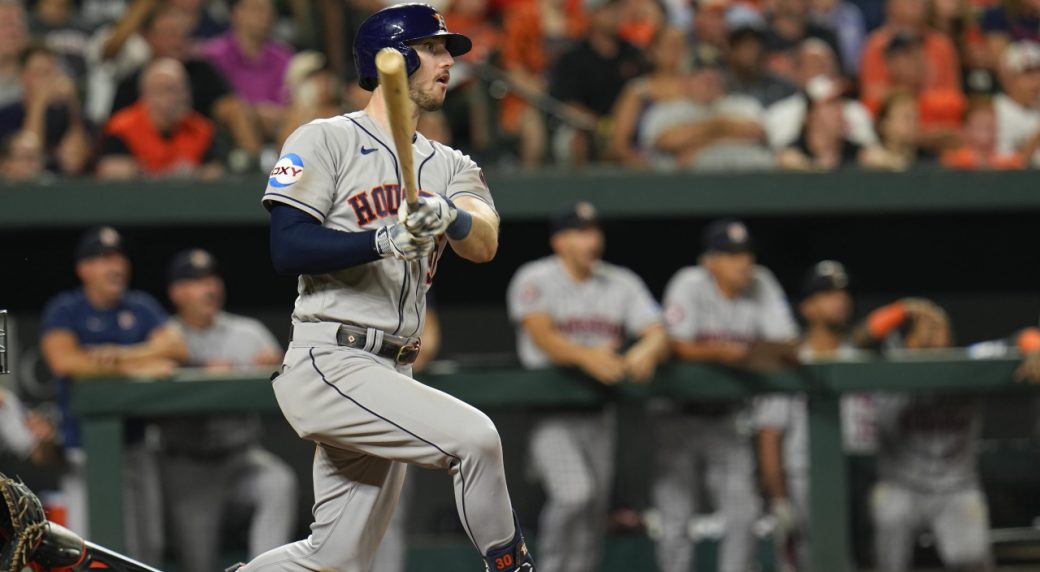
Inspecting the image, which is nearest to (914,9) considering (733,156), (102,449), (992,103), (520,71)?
(992,103)

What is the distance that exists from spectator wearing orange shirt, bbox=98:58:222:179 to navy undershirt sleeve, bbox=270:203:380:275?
13.3 feet

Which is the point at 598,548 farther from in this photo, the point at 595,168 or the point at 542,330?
the point at 595,168

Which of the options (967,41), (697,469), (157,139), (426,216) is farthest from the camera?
(967,41)

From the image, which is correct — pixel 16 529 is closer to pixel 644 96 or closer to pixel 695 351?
pixel 695 351

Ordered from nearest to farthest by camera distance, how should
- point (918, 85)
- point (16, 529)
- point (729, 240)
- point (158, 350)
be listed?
point (16, 529)
point (158, 350)
point (729, 240)
point (918, 85)

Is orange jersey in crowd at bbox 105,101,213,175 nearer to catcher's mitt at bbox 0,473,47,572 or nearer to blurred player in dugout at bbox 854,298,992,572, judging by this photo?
blurred player in dugout at bbox 854,298,992,572

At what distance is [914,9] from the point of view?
9266 millimetres

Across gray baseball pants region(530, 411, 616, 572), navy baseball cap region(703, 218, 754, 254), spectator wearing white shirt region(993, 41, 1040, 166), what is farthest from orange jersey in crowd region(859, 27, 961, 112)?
gray baseball pants region(530, 411, 616, 572)

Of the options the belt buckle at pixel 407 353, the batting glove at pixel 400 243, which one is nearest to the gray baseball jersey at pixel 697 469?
the belt buckle at pixel 407 353

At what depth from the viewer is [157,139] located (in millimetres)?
7551

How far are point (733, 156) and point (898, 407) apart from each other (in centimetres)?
199

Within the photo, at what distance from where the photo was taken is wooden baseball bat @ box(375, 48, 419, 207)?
3.19 meters

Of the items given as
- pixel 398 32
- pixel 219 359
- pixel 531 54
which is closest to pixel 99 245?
pixel 219 359

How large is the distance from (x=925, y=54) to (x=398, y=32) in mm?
6036
